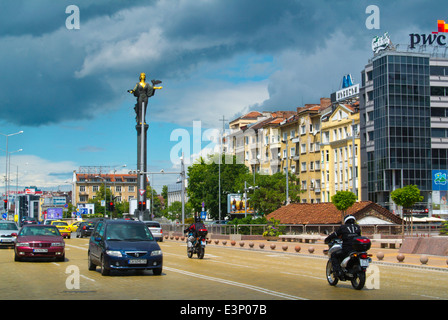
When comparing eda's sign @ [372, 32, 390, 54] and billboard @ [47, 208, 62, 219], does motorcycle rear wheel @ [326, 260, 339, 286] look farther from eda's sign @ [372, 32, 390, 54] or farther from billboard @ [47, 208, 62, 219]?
billboard @ [47, 208, 62, 219]

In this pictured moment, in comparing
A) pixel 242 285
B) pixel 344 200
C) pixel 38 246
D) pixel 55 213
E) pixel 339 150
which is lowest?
pixel 242 285

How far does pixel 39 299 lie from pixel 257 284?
5550mm

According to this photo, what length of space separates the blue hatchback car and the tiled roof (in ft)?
125

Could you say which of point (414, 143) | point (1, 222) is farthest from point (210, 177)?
point (1, 222)

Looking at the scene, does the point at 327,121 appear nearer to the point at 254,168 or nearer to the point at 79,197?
the point at 254,168

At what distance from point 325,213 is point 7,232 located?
31.4 metres

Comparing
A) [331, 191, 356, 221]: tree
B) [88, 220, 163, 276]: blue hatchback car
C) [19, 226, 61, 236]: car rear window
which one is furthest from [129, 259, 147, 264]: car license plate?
[331, 191, 356, 221]: tree

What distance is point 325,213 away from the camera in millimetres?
59219

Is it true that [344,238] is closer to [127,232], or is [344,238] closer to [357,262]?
[357,262]

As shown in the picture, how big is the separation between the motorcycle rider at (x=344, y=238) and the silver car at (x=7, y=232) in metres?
24.6

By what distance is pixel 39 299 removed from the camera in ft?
41.1

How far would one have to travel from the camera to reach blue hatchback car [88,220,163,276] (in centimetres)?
1762

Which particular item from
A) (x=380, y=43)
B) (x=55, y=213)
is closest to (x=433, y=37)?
(x=380, y=43)

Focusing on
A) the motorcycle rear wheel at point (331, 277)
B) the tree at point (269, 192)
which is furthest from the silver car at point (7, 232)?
the tree at point (269, 192)
